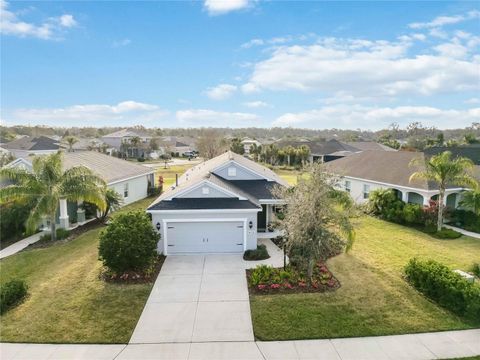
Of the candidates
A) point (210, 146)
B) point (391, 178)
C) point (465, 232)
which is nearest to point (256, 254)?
point (465, 232)

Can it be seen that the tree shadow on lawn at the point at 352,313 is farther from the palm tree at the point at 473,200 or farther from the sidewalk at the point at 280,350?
the palm tree at the point at 473,200

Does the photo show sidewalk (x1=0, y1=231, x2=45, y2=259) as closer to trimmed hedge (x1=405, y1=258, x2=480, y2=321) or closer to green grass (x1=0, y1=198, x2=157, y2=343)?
green grass (x1=0, y1=198, x2=157, y2=343)

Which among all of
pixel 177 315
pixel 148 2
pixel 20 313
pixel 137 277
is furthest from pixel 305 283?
pixel 148 2

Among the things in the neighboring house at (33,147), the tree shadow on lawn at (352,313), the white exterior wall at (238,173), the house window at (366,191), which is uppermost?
the neighboring house at (33,147)

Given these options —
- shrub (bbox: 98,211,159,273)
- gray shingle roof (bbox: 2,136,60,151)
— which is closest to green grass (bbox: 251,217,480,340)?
shrub (bbox: 98,211,159,273)

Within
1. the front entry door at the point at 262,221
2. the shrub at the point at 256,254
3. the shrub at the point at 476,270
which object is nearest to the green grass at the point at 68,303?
the shrub at the point at 256,254

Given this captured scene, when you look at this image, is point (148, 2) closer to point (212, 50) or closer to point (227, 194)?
point (212, 50)
